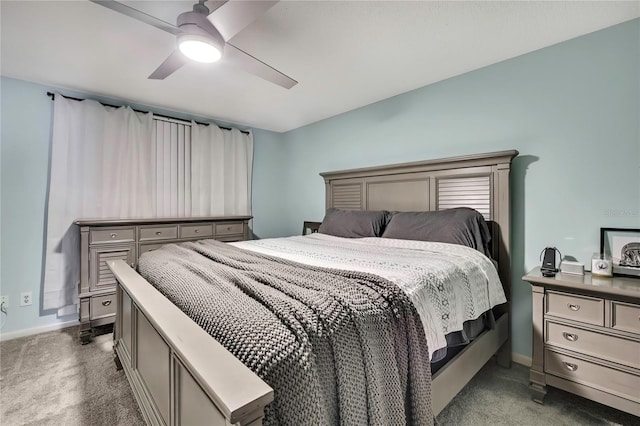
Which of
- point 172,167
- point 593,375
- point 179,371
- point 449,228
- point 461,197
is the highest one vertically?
point 172,167

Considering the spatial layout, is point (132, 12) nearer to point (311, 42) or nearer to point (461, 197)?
point (311, 42)

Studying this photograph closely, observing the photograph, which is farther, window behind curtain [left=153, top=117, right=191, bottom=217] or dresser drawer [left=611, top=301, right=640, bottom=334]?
window behind curtain [left=153, top=117, right=191, bottom=217]

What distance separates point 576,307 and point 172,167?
3.81 m

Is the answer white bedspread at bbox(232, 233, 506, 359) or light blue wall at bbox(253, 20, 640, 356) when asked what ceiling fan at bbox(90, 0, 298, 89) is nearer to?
white bedspread at bbox(232, 233, 506, 359)

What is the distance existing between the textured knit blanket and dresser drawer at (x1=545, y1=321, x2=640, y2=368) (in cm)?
112

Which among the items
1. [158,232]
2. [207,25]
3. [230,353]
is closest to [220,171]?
[158,232]

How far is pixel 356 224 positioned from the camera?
109 inches

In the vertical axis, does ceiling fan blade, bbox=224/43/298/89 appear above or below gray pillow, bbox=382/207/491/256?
above

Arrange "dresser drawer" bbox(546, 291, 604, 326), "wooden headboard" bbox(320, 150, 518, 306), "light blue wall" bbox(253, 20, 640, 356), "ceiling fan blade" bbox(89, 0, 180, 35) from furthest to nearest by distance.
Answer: "wooden headboard" bbox(320, 150, 518, 306), "light blue wall" bbox(253, 20, 640, 356), "dresser drawer" bbox(546, 291, 604, 326), "ceiling fan blade" bbox(89, 0, 180, 35)

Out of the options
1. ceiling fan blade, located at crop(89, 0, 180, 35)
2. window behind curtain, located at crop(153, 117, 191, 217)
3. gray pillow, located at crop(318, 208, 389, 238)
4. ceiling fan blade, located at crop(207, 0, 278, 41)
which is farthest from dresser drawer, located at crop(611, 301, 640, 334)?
window behind curtain, located at crop(153, 117, 191, 217)

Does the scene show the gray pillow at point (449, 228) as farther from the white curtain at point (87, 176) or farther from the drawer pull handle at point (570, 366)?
the white curtain at point (87, 176)

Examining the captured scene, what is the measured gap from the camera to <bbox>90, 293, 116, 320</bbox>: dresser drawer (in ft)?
8.17

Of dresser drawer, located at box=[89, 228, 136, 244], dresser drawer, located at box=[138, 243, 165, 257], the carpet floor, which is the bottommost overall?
the carpet floor

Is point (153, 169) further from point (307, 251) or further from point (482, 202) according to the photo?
point (482, 202)
